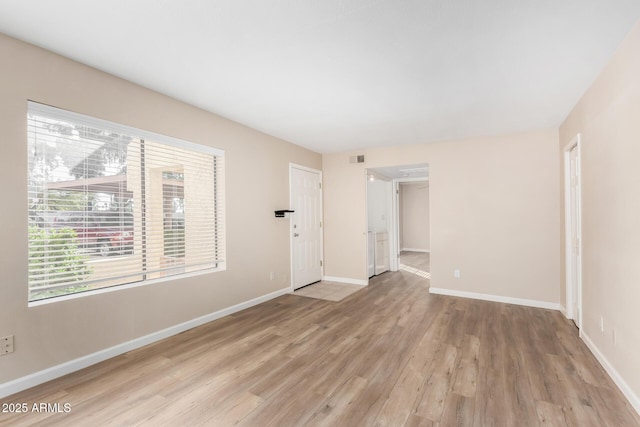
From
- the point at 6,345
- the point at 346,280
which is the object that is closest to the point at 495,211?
the point at 346,280

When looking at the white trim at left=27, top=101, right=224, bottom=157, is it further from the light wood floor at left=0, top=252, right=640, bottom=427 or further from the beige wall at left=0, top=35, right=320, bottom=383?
the light wood floor at left=0, top=252, right=640, bottom=427

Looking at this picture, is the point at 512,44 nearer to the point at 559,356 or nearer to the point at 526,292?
the point at 559,356

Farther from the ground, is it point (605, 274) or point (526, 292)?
point (605, 274)

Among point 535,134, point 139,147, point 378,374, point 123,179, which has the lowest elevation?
point 378,374

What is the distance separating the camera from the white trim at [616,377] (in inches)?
76.6

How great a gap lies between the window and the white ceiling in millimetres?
599

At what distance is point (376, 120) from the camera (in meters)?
3.83

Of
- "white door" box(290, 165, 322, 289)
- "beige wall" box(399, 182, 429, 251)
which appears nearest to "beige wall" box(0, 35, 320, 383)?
"white door" box(290, 165, 322, 289)

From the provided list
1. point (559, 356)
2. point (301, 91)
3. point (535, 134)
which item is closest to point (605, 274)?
point (559, 356)

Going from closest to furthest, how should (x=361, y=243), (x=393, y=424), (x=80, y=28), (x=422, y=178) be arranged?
(x=393, y=424)
(x=80, y=28)
(x=361, y=243)
(x=422, y=178)

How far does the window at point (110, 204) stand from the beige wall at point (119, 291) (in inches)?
4.1

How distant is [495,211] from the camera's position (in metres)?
4.44

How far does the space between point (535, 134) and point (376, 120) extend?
2.39 metres

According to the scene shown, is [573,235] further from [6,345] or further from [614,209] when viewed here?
[6,345]
